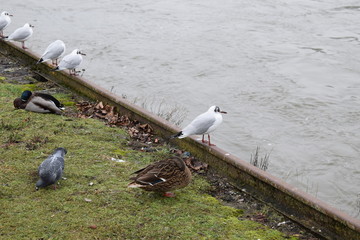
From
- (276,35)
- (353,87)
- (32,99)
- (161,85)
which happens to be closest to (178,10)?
(276,35)

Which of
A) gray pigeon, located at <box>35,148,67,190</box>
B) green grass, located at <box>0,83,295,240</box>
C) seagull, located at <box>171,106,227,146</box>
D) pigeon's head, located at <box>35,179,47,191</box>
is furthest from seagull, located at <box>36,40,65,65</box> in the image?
pigeon's head, located at <box>35,179,47,191</box>

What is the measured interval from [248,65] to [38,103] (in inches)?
317

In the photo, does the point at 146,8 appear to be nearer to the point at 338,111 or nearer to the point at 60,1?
the point at 60,1

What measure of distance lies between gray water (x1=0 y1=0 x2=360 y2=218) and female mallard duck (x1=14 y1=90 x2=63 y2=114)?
131 inches

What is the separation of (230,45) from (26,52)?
23.2 feet

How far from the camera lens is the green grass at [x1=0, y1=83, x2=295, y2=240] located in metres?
5.03

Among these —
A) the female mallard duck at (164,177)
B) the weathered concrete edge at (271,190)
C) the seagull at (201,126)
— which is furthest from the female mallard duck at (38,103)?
the female mallard duck at (164,177)

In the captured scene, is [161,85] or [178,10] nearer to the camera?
[161,85]

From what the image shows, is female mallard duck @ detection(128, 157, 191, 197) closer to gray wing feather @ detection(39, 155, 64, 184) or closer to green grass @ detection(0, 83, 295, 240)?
green grass @ detection(0, 83, 295, 240)

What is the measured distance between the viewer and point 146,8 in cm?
2169

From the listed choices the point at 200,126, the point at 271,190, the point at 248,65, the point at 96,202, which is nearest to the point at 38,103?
the point at 200,126

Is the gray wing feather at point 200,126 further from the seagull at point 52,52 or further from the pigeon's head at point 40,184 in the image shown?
the seagull at point 52,52

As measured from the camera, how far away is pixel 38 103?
8.20 metres

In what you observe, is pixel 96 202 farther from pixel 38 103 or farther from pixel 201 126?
pixel 38 103
